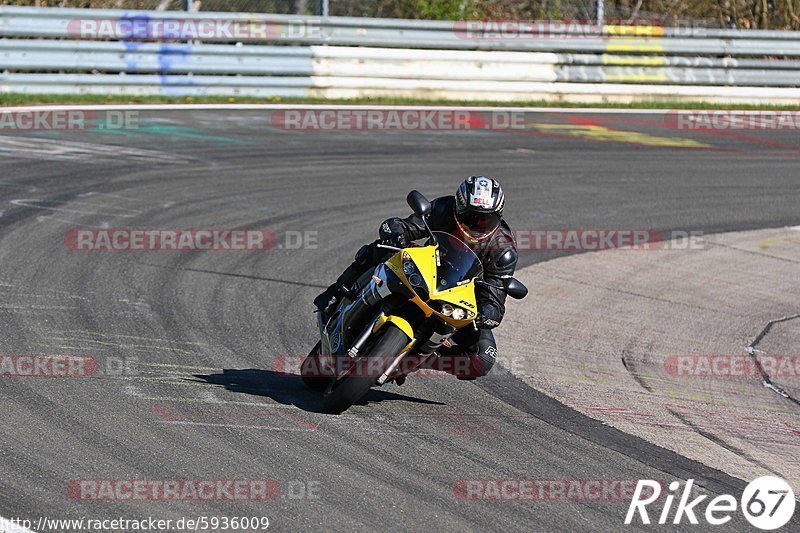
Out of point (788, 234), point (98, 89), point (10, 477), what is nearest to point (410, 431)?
point (10, 477)

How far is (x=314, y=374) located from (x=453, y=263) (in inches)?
52.1

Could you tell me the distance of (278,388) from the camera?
25.1ft

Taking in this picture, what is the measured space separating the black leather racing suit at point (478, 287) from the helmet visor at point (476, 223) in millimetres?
69

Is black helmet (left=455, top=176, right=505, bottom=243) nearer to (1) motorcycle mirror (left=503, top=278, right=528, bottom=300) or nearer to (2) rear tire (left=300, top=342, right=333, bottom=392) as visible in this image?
(1) motorcycle mirror (left=503, top=278, right=528, bottom=300)

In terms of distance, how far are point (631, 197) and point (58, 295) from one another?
8780 mm

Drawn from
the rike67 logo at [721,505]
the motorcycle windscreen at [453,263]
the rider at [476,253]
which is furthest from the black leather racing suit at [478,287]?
the rike67 logo at [721,505]

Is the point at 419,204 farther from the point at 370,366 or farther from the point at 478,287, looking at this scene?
the point at 370,366

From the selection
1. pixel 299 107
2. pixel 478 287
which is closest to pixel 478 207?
pixel 478 287

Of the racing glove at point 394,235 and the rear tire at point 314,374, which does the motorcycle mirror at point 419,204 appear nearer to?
the racing glove at point 394,235

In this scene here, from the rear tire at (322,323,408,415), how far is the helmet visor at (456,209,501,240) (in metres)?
1.00

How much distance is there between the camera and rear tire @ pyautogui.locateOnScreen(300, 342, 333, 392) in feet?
24.9

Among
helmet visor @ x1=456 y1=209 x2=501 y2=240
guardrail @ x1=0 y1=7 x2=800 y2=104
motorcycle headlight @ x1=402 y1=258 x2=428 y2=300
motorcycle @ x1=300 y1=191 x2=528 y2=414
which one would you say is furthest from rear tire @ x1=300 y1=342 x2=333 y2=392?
guardrail @ x1=0 y1=7 x2=800 y2=104

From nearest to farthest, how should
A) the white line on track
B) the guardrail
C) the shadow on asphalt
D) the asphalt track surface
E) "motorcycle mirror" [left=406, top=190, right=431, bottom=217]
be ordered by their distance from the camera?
the asphalt track surface → "motorcycle mirror" [left=406, top=190, right=431, bottom=217] → the shadow on asphalt → the white line on track → the guardrail

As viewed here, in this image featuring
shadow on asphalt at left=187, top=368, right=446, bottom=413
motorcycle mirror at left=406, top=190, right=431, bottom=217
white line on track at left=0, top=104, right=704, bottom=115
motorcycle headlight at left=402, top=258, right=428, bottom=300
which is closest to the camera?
motorcycle headlight at left=402, top=258, right=428, bottom=300
